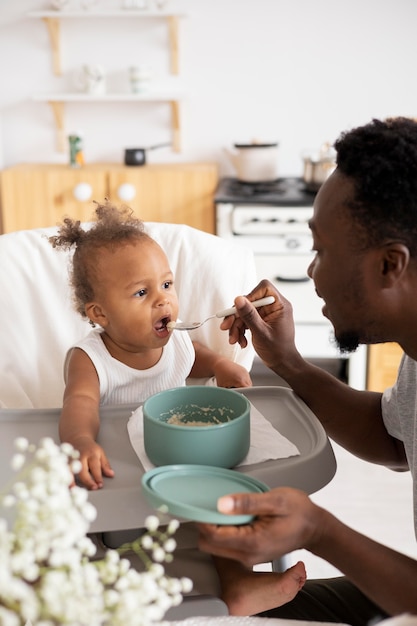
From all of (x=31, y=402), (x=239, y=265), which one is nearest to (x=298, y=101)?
(x=239, y=265)

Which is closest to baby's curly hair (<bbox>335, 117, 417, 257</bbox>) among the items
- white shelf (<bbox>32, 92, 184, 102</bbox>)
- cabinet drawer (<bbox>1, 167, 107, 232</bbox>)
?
cabinet drawer (<bbox>1, 167, 107, 232</bbox>)

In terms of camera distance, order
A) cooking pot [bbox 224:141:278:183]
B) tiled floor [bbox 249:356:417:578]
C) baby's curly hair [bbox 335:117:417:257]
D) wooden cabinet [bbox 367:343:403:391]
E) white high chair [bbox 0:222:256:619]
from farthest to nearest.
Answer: cooking pot [bbox 224:141:278:183], wooden cabinet [bbox 367:343:403:391], tiled floor [bbox 249:356:417:578], white high chair [bbox 0:222:256:619], baby's curly hair [bbox 335:117:417:257]

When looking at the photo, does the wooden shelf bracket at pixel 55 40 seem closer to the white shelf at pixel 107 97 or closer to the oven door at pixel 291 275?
the white shelf at pixel 107 97

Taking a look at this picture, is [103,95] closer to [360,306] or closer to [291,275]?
[291,275]

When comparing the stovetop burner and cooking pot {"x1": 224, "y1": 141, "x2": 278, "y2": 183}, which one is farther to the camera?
cooking pot {"x1": 224, "y1": 141, "x2": 278, "y2": 183}

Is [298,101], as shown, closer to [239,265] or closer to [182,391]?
[239,265]

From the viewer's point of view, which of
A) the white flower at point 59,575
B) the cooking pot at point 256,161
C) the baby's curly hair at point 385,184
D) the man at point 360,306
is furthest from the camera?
the cooking pot at point 256,161

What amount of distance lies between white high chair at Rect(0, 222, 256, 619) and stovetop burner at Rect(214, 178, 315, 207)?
1359 millimetres

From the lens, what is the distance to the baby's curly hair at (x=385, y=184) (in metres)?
1.01

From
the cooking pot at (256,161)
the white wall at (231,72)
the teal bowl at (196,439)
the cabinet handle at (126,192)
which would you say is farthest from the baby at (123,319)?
the white wall at (231,72)

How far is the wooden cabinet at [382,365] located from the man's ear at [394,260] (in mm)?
2184

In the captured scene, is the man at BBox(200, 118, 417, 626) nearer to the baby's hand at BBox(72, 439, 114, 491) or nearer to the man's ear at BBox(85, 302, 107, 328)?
the baby's hand at BBox(72, 439, 114, 491)

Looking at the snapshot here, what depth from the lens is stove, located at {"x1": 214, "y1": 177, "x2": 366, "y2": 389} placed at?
122 inches

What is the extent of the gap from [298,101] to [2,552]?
11.0 ft
